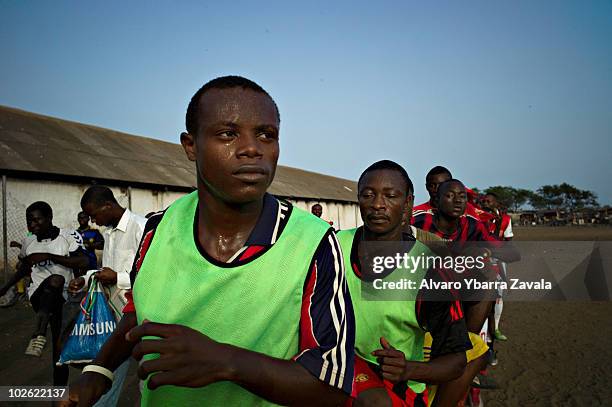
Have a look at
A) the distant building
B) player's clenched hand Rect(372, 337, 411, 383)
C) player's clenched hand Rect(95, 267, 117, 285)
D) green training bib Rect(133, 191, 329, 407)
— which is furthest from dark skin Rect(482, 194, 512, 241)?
the distant building

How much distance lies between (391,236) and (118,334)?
1884 millimetres

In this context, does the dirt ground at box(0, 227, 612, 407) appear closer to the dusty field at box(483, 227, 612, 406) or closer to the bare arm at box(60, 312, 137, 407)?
the dusty field at box(483, 227, 612, 406)

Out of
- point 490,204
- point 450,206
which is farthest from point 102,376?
point 490,204

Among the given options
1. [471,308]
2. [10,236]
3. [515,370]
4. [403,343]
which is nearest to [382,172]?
[403,343]

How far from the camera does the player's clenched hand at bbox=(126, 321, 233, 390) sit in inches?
42.8

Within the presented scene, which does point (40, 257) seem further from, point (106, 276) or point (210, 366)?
point (210, 366)

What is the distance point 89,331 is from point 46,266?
2220 mm

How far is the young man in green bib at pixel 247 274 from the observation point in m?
1.35

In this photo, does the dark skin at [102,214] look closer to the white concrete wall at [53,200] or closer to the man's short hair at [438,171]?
the man's short hair at [438,171]

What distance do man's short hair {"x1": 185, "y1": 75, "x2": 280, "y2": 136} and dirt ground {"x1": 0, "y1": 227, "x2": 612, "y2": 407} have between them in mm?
4356

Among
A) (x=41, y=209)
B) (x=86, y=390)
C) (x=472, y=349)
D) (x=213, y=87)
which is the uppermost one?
(x=41, y=209)

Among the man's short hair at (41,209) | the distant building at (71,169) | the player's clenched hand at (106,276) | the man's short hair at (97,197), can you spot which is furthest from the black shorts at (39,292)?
the distant building at (71,169)

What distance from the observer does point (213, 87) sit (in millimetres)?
1470

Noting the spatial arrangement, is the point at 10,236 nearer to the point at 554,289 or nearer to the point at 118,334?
the point at 118,334
